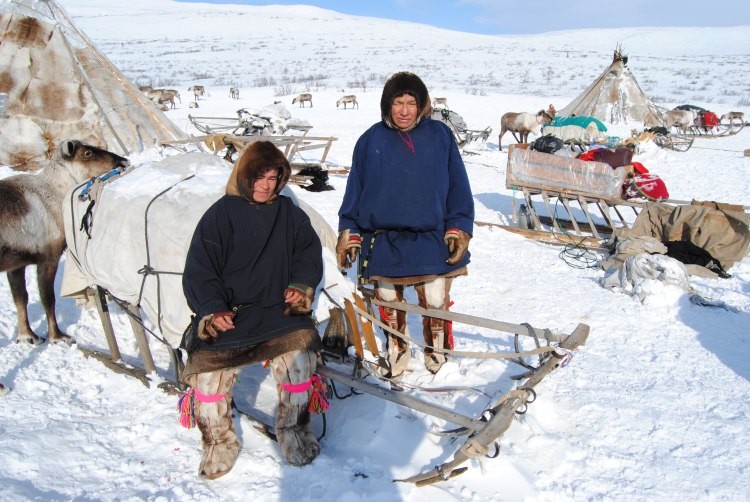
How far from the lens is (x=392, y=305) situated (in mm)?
2707

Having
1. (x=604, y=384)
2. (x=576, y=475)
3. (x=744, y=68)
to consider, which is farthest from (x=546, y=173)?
(x=744, y=68)

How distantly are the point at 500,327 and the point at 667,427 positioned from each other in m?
1.14

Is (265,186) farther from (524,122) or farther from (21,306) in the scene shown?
(524,122)

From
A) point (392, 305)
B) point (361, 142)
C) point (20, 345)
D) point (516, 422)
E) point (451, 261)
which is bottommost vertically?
point (20, 345)

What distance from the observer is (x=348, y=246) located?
2.73m

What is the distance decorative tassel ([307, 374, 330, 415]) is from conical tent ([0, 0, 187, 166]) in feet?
25.2

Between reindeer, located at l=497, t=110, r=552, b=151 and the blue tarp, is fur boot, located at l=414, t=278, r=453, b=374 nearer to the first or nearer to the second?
the blue tarp

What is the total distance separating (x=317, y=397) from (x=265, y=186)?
3.39 ft

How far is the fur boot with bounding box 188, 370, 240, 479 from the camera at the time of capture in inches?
89.2

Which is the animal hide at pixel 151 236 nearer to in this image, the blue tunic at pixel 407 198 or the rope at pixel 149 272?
the rope at pixel 149 272

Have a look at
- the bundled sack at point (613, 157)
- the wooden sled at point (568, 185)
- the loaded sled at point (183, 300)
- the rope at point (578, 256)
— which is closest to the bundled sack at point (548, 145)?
the bundled sack at point (613, 157)

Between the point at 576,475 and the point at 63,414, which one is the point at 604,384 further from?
the point at 63,414

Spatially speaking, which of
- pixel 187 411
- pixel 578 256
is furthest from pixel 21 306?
pixel 578 256

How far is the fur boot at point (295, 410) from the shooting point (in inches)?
93.4
